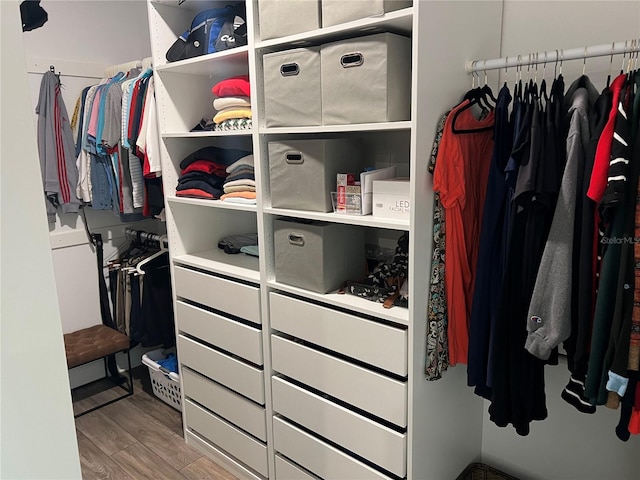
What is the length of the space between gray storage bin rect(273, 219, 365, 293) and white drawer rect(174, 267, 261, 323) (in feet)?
0.65

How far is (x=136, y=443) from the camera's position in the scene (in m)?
2.68

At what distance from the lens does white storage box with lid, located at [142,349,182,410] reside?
112 inches

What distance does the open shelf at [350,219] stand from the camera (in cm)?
163

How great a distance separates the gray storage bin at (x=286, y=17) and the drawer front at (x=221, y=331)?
1205 millimetres

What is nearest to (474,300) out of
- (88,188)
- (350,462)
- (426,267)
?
(426,267)

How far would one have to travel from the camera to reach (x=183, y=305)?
2.50 m

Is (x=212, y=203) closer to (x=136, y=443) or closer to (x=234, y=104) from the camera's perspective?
(x=234, y=104)

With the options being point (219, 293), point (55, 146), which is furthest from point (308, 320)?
point (55, 146)

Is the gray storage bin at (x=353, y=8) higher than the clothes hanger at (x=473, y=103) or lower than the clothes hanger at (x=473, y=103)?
higher

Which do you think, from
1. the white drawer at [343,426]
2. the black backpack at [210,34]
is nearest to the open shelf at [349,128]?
the black backpack at [210,34]

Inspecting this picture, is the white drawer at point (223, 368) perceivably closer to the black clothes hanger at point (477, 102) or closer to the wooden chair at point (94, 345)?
the wooden chair at point (94, 345)

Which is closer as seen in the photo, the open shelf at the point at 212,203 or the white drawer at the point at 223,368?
the open shelf at the point at 212,203

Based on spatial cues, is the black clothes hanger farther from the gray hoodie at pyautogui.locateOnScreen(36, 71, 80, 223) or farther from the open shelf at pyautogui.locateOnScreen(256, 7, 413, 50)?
the gray hoodie at pyautogui.locateOnScreen(36, 71, 80, 223)

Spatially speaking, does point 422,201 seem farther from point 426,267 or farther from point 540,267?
point 540,267
